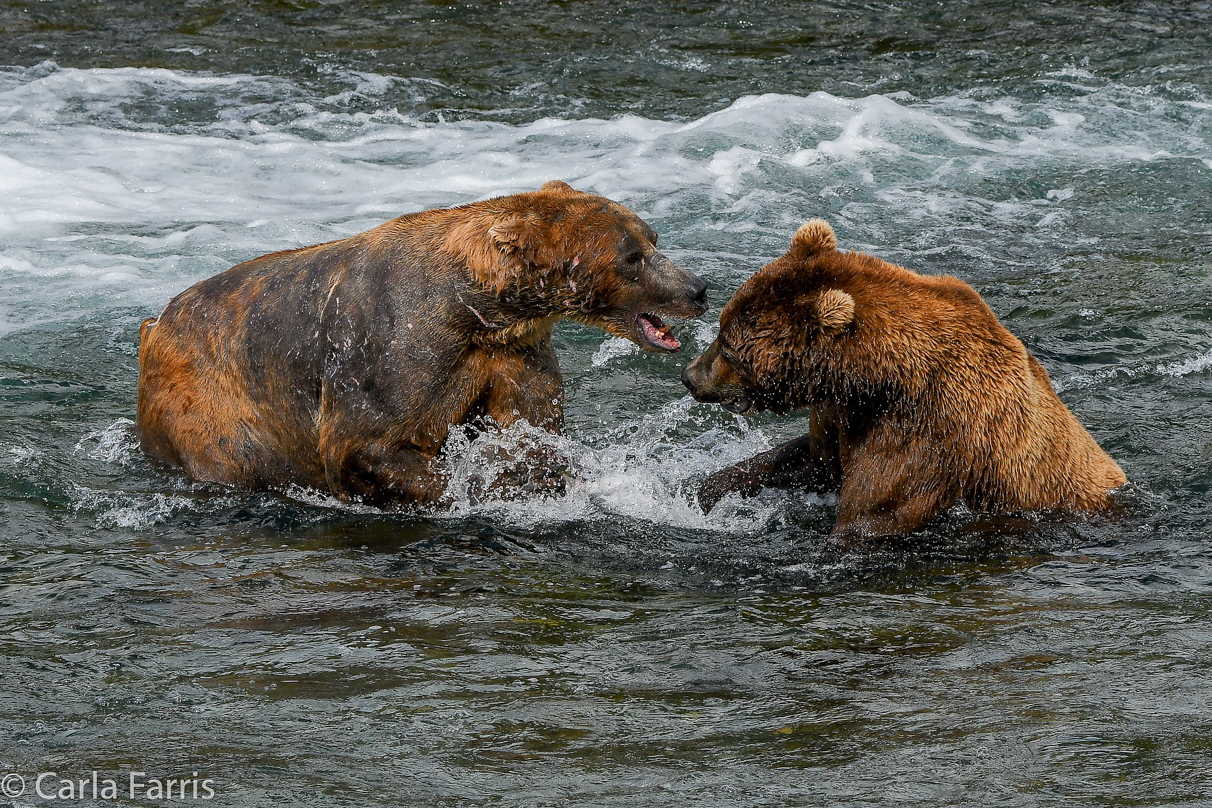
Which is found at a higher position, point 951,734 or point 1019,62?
point 1019,62

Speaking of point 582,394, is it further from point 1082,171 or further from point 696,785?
Result: point 1082,171

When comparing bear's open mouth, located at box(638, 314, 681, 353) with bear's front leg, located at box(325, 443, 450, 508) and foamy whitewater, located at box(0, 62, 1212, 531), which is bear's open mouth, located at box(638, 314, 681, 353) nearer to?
bear's front leg, located at box(325, 443, 450, 508)

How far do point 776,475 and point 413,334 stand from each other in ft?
5.97

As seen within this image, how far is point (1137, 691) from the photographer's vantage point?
406 centimetres

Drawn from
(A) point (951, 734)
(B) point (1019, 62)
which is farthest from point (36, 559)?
(B) point (1019, 62)

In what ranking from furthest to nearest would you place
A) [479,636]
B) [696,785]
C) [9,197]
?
[9,197] → [479,636] → [696,785]

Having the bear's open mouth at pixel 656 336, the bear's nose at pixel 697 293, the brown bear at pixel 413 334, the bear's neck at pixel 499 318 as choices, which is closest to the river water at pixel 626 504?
the brown bear at pixel 413 334

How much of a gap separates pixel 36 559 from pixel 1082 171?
368 inches

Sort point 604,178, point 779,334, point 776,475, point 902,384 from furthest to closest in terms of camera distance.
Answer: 1. point 604,178
2. point 776,475
3. point 779,334
4. point 902,384

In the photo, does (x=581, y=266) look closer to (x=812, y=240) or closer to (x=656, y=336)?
(x=656, y=336)

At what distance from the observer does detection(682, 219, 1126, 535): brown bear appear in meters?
5.60

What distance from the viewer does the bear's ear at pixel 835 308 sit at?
543cm

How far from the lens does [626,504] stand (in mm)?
6332

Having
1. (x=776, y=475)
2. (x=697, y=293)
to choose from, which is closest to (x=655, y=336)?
(x=697, y=293)
